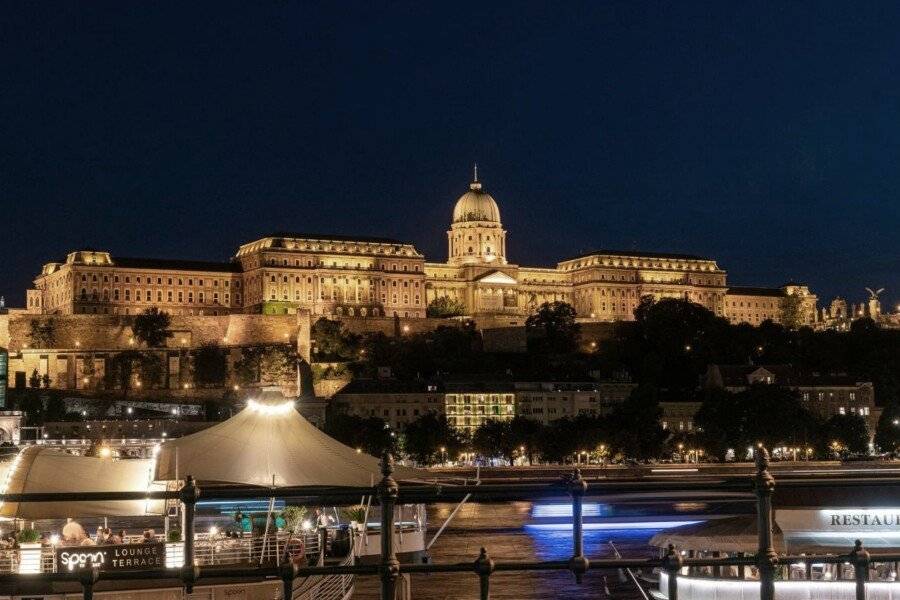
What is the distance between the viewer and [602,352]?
5108 inches

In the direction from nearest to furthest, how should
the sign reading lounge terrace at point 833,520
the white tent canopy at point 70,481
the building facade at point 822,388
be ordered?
the white tent canopy at point 70,481 < the sign reading lounge terrace at point 833,520 < the building facade at point 822,388

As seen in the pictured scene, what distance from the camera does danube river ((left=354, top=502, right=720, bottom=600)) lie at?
1205 inches

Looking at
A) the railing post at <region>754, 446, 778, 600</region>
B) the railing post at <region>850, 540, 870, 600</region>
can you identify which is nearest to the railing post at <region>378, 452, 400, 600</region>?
the railing post at <region>754, 446, 778, 600</region>

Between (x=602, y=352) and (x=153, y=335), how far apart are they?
138ft

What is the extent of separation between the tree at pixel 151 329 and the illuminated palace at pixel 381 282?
11.3m

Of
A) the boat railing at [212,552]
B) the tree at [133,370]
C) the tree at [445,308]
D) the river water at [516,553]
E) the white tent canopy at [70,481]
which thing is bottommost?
the river water at [516,553]

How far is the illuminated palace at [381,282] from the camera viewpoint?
13188 centimetres

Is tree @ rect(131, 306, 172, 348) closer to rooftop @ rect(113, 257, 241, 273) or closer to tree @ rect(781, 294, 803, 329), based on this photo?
rooftop @ rect(113, 257, 241, 273)

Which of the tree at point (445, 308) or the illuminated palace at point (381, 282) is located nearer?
the illuminated palace at point (381, 282)

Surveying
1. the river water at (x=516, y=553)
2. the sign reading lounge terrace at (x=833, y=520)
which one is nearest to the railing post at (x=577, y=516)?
the river water at (x=516, y=553)

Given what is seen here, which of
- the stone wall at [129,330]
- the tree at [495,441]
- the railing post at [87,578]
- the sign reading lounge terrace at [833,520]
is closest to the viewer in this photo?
the railing post at [87,578]

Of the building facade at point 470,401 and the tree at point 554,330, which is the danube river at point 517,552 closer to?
the building facade at point 470,401

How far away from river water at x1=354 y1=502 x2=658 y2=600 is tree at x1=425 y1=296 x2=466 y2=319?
71.1 m

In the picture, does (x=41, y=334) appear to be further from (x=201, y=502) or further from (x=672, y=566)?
(x=672, y=566)
